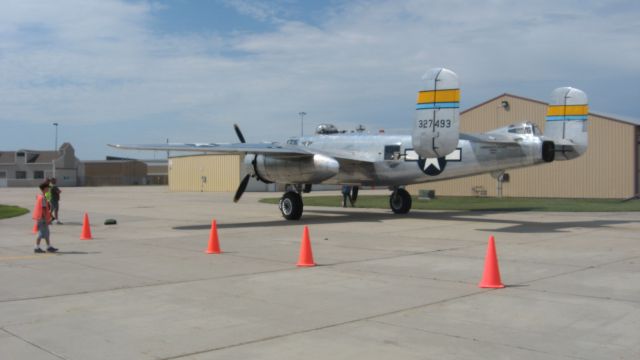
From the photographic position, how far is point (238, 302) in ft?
27.6

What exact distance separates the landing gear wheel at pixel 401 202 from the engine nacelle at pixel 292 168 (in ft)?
13.0

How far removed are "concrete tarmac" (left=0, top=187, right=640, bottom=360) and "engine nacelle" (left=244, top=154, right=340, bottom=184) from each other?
18.2ft

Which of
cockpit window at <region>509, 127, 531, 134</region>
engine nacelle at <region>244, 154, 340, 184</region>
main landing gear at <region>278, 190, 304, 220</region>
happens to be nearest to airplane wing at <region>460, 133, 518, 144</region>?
cockpit window at <region>509, 127, 531, 134</region>

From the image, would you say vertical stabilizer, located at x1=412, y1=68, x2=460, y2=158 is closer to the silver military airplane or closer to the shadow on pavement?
the silver military airplane

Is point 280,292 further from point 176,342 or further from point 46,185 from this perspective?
point 46,185

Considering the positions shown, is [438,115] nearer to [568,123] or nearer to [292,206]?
[568,123]

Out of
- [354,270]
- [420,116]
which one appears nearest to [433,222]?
[420,116]

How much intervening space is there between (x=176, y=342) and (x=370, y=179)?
17.8 meters

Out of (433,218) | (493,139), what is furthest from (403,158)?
(493,139)

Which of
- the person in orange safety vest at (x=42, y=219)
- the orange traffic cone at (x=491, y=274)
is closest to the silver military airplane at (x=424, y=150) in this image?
the person in orange safety vest at (x=42, y=219)

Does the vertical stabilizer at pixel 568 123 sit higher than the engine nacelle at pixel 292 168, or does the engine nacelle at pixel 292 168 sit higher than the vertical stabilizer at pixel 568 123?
the vertical stabilizer at pixel 568 123

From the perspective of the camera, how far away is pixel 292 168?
23.0 m

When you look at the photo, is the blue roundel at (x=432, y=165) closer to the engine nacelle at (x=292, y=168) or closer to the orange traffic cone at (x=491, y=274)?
the engine nacelle at (x=292, y=168)

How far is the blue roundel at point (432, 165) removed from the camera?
21.8 m
